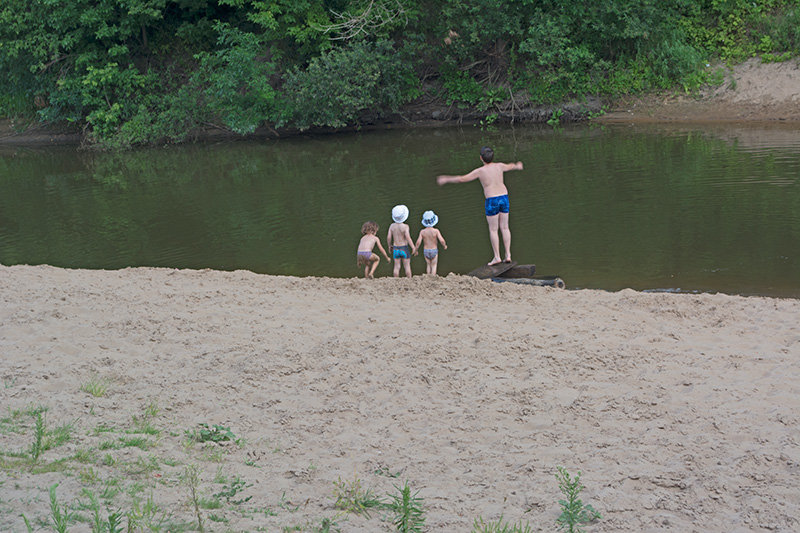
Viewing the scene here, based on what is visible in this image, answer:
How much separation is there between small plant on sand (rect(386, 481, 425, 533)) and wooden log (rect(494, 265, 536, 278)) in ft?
21.5

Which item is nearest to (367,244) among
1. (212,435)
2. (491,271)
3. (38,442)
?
(491,271)

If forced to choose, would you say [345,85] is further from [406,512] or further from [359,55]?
[406,512]

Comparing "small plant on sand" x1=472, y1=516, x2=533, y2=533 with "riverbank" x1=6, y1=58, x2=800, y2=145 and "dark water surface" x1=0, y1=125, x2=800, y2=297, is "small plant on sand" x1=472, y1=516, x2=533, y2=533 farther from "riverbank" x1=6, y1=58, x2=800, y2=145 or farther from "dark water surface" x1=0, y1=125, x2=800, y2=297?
"riverbank" x1=6, y1=58, x2=800, y2=145

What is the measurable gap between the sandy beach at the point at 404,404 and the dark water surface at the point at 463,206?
2769 mm

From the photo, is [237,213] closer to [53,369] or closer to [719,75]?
Result: [53,369]

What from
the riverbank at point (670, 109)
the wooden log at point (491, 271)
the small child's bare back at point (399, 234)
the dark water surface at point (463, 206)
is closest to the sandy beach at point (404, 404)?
the wooden log at point (491, 271)

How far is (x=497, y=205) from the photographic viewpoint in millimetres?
11391

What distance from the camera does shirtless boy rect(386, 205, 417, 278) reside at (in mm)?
11102

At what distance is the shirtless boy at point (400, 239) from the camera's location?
11.1 m

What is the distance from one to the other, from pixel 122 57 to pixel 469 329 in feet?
85.1

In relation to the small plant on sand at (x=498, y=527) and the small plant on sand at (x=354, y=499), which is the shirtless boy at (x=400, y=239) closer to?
the small plant on sand at (x=354, y=499)

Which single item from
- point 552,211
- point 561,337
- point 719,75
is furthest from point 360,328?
point 719,75

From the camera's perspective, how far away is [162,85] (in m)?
30.8

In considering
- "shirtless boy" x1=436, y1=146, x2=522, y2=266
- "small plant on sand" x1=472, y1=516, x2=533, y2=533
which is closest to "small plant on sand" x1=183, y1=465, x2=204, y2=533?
"small plant on sand" x1=472, y1=516, x2=533, y2=533
